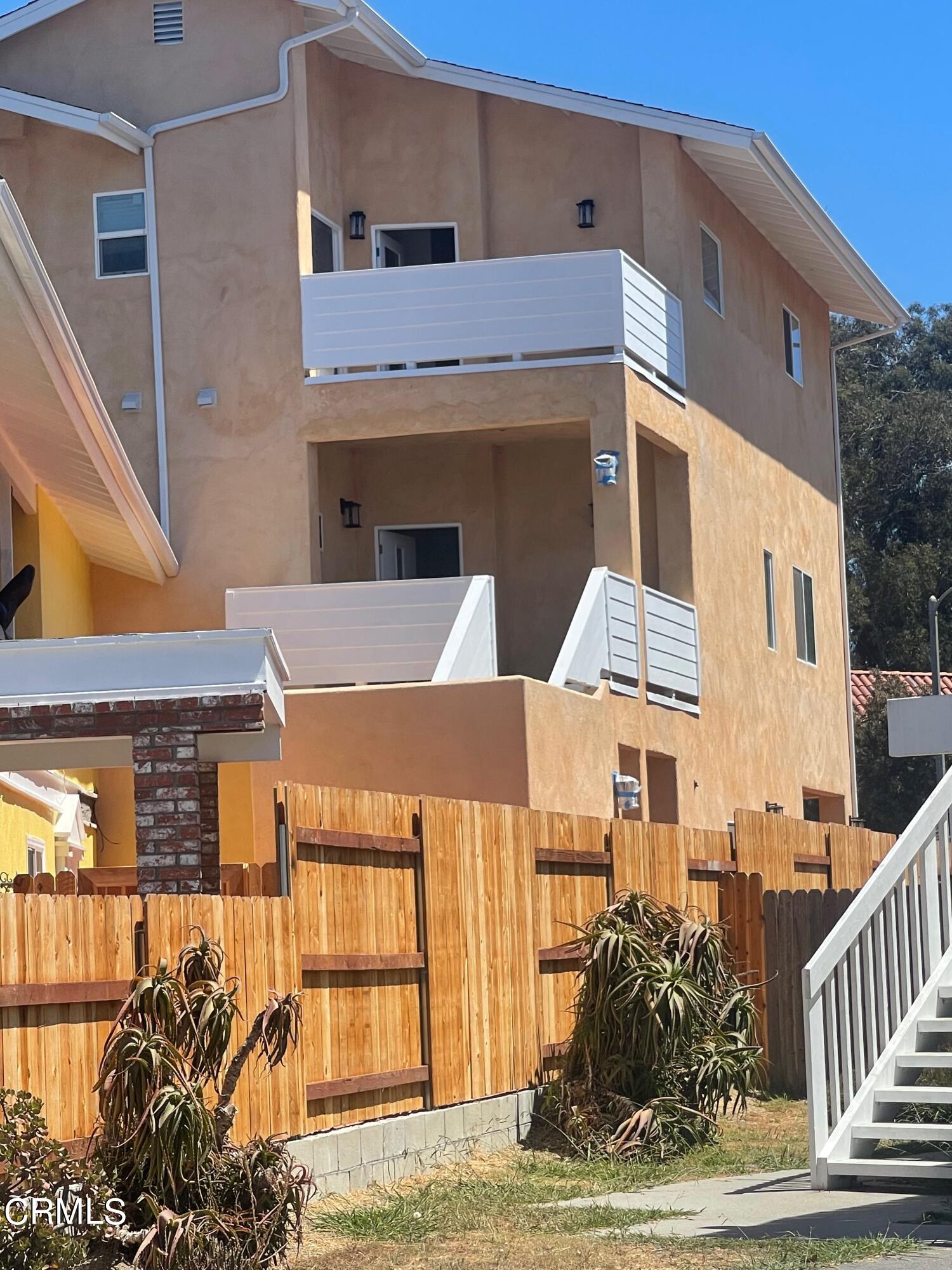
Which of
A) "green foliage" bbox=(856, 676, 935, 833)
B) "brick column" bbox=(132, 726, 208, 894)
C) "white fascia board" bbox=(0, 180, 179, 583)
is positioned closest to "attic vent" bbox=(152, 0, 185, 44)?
"white fascia board" bbox=(0, 180, 179, 583)

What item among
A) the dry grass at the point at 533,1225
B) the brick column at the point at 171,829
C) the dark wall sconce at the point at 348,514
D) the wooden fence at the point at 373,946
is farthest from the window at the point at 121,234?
the dry grass at the point at 533,1225

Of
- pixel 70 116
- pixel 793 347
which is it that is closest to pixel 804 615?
pixel 793 347

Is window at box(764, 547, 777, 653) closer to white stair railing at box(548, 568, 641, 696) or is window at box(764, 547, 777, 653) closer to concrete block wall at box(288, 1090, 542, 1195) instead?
white stair railing at box(548, 568, 641, 696)

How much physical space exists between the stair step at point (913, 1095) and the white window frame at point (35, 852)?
801cm

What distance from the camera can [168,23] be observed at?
72.2ft

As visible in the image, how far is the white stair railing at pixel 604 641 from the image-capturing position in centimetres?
1927

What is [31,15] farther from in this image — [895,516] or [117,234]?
[895,516]

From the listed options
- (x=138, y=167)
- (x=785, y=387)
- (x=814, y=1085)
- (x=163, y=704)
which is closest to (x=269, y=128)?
(x=138, y=167)

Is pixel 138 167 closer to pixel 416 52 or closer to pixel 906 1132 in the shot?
pixel 416 52

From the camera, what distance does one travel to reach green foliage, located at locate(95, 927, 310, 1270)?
8.14 metres

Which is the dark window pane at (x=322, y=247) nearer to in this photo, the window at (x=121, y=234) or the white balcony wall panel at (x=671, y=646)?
the window at (x=121, y=234)

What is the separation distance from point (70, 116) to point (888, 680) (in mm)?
27701

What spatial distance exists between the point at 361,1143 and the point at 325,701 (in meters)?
7.18

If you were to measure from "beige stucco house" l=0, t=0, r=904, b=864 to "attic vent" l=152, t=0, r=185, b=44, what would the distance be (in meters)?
0.04
